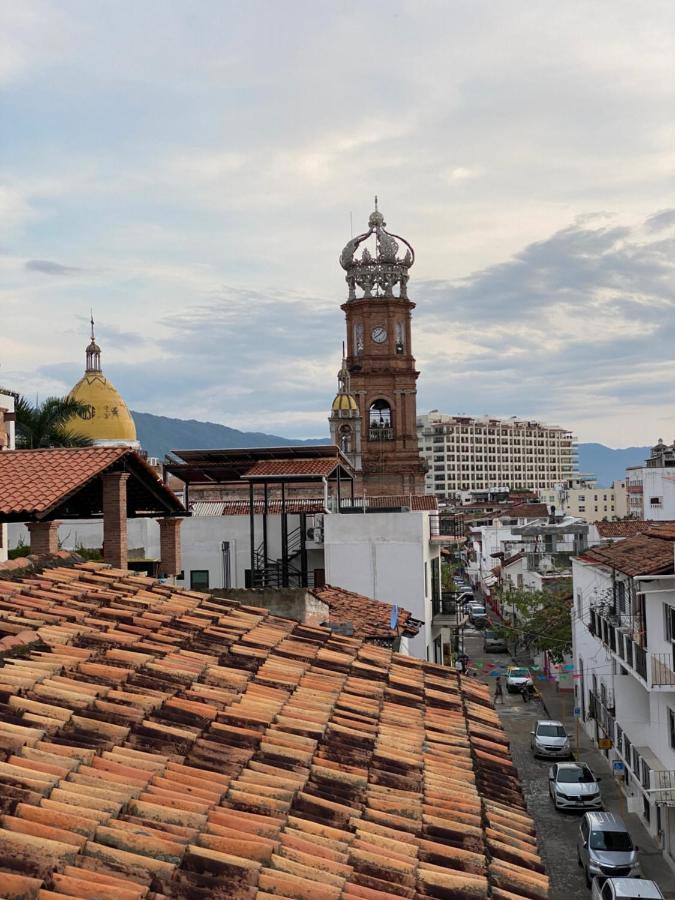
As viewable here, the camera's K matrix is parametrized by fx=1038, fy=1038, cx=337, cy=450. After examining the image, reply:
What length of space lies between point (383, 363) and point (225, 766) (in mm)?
84957

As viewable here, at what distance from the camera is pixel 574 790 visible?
1276 inches

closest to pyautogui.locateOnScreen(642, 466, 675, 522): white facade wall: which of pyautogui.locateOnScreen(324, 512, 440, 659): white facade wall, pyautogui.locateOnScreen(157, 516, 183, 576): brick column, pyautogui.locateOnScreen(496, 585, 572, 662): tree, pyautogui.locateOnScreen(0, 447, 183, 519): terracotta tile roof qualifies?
pyautogui.locateOnScreen(496, 585, 572, 662): tree

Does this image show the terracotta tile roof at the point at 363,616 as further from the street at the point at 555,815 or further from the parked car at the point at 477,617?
the parked car at the point at 477,617

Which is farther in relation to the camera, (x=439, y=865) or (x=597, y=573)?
(x=597, y=573)

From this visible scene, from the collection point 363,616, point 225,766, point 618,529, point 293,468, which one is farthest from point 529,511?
point 225,766

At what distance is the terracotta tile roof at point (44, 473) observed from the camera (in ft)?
39.2

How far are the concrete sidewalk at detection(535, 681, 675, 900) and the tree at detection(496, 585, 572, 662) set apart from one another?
103 inches

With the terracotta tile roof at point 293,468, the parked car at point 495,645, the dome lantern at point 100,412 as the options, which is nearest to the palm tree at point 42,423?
the terracotta tile roof at point 293,468

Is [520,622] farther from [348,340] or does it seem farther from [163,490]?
[163,490]

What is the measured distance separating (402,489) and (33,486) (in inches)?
2988

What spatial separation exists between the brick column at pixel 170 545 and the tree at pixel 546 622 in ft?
130

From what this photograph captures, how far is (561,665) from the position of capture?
56.6 metres

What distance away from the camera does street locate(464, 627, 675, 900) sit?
2612 centimetres

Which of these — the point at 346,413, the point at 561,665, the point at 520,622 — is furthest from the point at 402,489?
the point at 561,665
